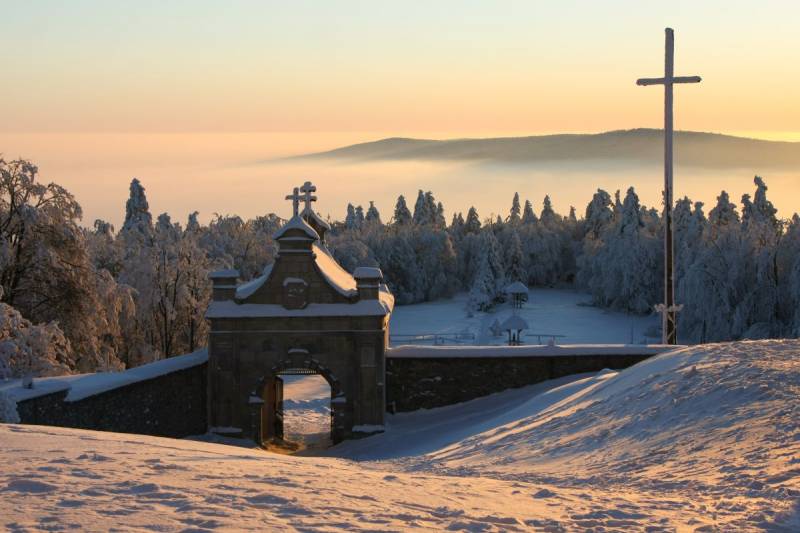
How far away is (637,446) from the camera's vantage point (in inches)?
658

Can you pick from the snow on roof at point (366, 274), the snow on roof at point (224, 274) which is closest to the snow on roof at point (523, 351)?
the snow on roof at point (366, 274)

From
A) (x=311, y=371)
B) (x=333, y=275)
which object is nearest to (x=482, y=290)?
(x=333, y=275)

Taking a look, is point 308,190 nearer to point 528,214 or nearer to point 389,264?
point 389,264

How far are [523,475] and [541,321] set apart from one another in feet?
211

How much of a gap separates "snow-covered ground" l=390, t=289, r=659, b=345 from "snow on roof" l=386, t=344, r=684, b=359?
111 feet

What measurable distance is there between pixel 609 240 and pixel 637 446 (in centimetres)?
7435

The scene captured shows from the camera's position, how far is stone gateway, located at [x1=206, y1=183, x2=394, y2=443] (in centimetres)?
2934

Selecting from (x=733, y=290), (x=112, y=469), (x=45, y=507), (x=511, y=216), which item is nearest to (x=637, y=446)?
(x=112, y=469)

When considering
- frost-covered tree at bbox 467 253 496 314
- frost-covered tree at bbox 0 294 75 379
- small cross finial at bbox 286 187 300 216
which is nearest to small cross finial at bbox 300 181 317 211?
small cross finial at bbox 286 187 300 216

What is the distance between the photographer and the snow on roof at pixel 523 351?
99.2ft

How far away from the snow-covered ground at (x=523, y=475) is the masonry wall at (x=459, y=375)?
28.8 ft

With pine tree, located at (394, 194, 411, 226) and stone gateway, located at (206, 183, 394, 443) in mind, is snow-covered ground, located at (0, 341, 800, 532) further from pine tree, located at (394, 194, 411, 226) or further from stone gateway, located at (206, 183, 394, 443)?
pine tree, located at (394, 194, 411, 226)

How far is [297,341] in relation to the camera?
2952 cm

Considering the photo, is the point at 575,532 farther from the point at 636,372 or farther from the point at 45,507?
the point at 636,372
